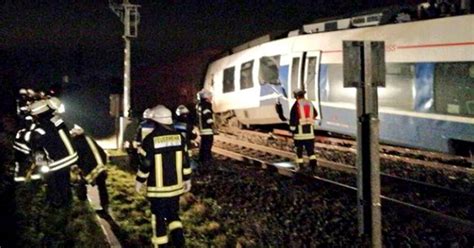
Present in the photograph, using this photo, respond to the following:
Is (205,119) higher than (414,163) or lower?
higher

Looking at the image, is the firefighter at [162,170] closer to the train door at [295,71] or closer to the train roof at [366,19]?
the train roof at [366,19]

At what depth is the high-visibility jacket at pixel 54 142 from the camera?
8336 mm

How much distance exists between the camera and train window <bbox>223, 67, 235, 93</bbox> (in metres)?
22.7

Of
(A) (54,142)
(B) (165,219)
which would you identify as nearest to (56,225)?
(A) (54,142)

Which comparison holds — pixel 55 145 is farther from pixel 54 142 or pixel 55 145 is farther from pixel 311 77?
pixel 311 77

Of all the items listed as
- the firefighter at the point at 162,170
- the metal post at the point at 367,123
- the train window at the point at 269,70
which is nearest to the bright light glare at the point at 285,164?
the train window at the point at 269,70

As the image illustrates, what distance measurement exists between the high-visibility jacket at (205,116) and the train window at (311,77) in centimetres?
382

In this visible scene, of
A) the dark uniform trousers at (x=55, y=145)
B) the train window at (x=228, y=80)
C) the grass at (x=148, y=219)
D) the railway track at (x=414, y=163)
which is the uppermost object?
the train window at (x=228, y=80)

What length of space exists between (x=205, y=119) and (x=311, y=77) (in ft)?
13.7

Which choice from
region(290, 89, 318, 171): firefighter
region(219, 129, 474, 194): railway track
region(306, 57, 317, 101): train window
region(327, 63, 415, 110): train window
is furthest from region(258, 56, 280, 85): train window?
region(290, 89, 318, 171): firefighter

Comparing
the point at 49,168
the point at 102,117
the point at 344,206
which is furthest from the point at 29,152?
the point at 102,117

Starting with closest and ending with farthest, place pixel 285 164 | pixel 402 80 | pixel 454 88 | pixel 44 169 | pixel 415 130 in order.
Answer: pixel 44 169
pixel 454 88
pixel 415 130
pixel 402 80
pixel 285 164

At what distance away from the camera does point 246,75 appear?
2111 cm

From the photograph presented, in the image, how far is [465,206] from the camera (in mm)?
9758
